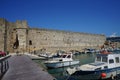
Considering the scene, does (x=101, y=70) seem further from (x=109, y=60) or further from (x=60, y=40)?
(x=60, y=40)

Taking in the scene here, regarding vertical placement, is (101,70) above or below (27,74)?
below

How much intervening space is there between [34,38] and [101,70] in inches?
1111

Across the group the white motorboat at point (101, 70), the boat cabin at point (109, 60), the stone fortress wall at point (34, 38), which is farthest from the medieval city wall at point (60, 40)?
the white motorboat at point (101, 70)

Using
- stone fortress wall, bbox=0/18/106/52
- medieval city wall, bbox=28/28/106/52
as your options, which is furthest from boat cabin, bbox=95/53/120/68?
medieval city wall, bbox=28/28/106/52

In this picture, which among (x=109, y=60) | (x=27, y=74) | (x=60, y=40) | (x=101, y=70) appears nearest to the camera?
(x=27, y=74)

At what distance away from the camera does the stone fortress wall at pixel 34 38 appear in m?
32.7

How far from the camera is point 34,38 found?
3703 centimetres

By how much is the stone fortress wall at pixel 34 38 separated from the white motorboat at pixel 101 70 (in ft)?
76.1

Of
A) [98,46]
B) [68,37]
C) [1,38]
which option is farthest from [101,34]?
[1,38]

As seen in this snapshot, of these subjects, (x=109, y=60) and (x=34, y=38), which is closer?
(x=109, y=60)

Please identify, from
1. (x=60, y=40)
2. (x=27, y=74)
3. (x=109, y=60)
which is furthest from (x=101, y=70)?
(x=60, y=40)

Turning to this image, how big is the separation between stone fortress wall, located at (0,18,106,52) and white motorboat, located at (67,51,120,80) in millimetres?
23200

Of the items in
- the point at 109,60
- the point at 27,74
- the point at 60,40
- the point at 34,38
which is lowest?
the point at 27,74

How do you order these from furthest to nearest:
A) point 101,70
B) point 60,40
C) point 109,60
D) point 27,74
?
point 60,40, point 109,60, point 101,70, point 27,74
